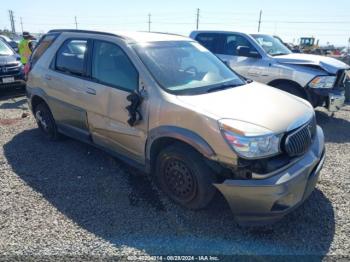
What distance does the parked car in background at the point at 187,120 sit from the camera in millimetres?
2625

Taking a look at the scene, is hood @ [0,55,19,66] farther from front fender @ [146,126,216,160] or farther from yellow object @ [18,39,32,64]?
front fender @ [146,126,216,160]

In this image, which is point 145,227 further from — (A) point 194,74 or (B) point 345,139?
(B) point 345,139

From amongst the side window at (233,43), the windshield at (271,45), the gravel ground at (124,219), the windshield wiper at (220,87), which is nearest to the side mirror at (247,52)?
the side window at (233,43)

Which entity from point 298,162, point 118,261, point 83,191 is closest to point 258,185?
point 298,162

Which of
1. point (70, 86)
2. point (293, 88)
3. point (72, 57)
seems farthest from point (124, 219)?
point (293, 88)

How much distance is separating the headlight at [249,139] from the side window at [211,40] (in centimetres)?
544

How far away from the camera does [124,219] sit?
3109 millimetres

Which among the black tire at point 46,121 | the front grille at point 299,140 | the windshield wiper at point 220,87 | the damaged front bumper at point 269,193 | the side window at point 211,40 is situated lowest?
the black tire at point 46,121

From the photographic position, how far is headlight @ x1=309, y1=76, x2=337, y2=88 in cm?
603

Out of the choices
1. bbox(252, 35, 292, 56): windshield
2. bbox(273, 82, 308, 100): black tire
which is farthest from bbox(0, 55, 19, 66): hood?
bbox(273, 82, 308, 100): black tire

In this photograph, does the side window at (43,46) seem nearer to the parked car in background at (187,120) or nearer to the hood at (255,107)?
the parked car in background at (187,120)

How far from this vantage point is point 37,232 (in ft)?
9.55

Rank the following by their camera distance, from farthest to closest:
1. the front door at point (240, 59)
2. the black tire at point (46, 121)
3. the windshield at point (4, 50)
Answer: the windshield at point (4, 50) < the front door at point (240, 59) < the black tire at point (46, 121)

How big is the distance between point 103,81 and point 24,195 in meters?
1.63
